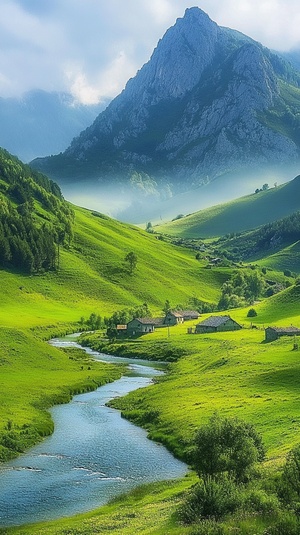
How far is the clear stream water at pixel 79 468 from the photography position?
54844mm

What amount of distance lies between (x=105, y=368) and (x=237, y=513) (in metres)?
94.3

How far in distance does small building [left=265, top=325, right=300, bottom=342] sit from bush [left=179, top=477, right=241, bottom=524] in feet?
311

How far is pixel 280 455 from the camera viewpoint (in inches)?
2167

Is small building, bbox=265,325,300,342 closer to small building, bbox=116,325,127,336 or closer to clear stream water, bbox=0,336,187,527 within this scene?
clear stream water, bbox=0,336,187,527

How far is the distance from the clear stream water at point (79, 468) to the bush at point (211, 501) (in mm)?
16018

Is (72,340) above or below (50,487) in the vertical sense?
above

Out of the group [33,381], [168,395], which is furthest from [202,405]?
[33,381]

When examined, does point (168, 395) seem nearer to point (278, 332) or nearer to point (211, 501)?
point (278, 332)

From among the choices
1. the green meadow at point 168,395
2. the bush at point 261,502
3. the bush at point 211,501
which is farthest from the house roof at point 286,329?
the bush at point 261,502

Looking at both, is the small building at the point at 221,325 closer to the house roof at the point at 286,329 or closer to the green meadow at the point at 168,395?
the green meadow at the point at 168,395

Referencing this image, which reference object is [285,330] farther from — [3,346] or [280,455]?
[280,455]

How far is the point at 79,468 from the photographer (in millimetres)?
65062

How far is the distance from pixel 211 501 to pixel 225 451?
7.46 metres

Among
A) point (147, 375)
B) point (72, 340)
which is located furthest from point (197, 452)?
point (72, 340)
